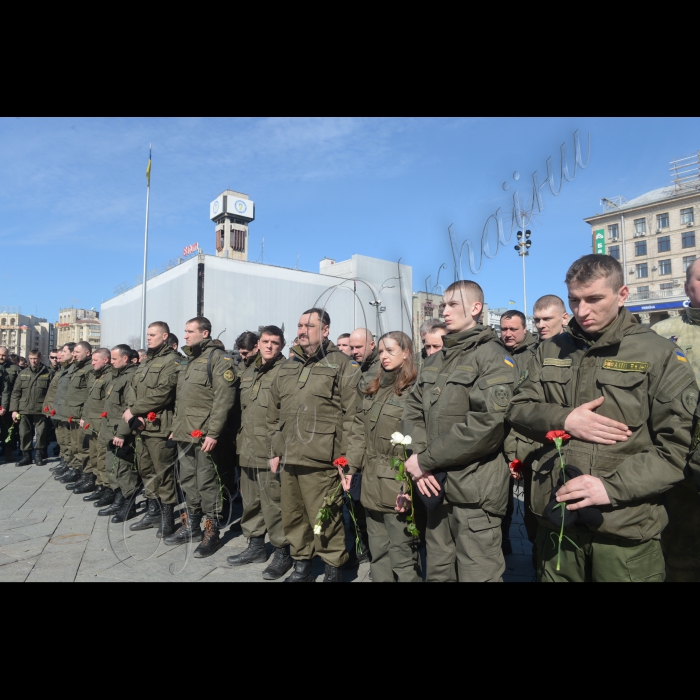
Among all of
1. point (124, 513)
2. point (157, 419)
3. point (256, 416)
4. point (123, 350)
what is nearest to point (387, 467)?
point (256, 416)

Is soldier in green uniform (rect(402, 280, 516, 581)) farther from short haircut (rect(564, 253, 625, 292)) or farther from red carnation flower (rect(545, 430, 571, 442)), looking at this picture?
short haircut (rect(564, 253, 625, 292))

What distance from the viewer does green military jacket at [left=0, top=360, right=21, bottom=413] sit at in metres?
9.67

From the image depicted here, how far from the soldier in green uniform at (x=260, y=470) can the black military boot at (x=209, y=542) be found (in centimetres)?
28

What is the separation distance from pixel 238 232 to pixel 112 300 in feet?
41.8

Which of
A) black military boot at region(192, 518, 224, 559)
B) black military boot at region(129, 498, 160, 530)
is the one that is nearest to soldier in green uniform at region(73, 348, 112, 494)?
Result: black military boot at region(129, 498, 160, 530)

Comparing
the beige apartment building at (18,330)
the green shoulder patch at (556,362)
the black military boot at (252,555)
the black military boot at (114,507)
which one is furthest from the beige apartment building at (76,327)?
the green shoulder patch at (556,362)

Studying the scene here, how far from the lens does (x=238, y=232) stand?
43562 mm

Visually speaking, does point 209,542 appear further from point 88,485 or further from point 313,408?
point 88,485

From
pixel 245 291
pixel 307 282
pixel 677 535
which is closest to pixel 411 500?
pixel 677 535

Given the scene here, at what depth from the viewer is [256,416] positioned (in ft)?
15.5

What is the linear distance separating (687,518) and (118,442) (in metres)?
5.44

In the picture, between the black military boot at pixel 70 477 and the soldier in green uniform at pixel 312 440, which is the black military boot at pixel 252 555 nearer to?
the soldier in green uniform at pixel 312 440

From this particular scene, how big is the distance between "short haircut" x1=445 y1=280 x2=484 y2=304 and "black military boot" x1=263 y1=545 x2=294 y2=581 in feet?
9.06
